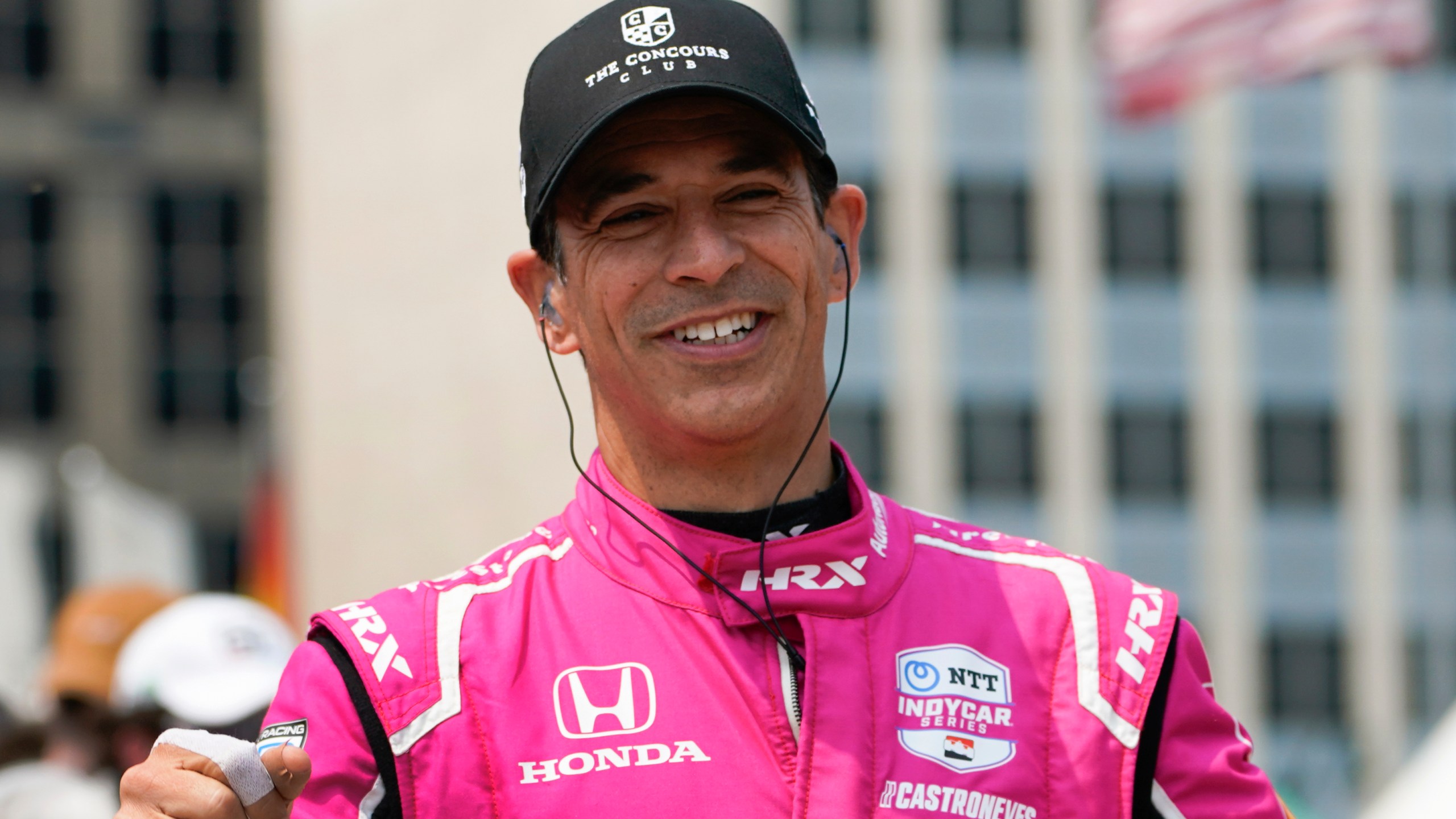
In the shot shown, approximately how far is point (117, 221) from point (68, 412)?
12.5 ft

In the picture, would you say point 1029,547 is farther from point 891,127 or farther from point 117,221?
point 117,221

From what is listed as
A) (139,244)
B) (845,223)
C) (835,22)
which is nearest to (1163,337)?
(835,22)

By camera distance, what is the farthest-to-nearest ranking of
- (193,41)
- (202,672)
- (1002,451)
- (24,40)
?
(193,41)
(24,40)
(1002,451)
(202,672)

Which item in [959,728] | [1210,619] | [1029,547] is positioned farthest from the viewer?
[1210,619]

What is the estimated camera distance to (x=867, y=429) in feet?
102

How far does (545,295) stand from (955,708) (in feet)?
2.22

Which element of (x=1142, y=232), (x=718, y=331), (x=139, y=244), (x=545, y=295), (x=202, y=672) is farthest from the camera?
(x=139, y=244)

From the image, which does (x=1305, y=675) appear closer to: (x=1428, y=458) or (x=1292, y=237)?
(x=1428, y=458)

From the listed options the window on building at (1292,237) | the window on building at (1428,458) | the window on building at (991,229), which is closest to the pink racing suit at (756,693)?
the window on building at (991,229)

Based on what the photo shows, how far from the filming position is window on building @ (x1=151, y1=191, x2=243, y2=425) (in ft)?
116

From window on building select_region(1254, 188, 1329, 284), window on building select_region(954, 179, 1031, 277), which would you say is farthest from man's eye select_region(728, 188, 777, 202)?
window on building select_region(1254, 188, 1329, 284)

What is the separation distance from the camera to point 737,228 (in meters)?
2.06

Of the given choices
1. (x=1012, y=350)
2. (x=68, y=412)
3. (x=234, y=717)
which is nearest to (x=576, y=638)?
(x=234, y=717)

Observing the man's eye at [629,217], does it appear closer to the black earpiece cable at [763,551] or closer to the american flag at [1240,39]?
the black earpiece cable at [763,551]
